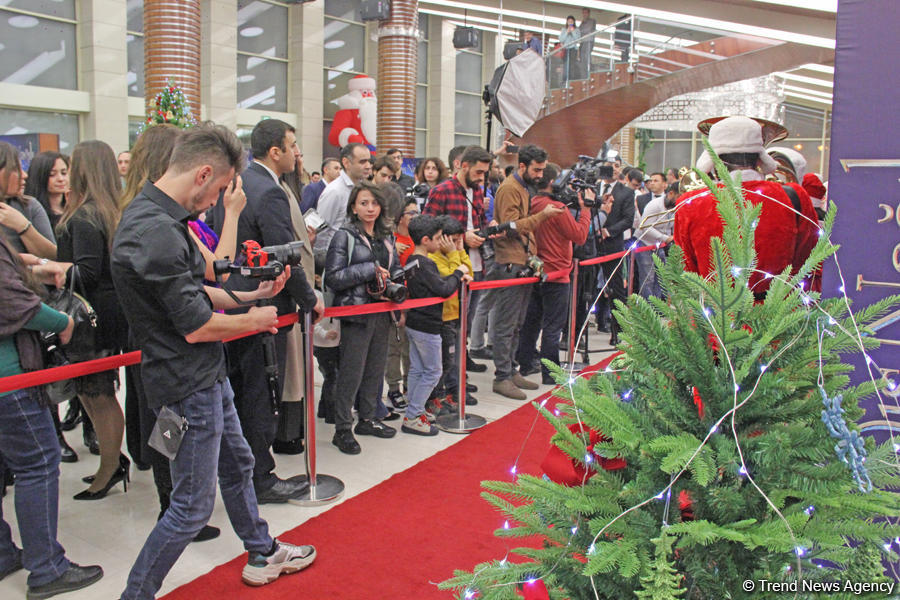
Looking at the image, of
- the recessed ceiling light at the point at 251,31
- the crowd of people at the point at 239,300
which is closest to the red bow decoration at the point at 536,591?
the crowd of people at the point at 239,300

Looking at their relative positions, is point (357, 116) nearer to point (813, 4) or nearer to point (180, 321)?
point (813, 4)

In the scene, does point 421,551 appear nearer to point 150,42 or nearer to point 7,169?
point 7,169

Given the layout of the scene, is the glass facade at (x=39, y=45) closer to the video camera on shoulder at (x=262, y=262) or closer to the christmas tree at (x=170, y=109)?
the christmas tree at (x=170, y=109)

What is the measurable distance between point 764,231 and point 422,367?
271 centimetres

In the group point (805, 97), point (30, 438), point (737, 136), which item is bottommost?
point (30, 438)

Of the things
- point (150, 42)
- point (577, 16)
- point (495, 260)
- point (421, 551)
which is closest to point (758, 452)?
point (421, 551)

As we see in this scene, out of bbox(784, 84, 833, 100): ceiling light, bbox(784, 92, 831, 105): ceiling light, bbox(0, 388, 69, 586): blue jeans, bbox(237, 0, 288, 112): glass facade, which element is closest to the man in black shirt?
bbox(0, 388, 69, 586): blue jeans

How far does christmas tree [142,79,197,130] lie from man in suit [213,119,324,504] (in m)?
5.56

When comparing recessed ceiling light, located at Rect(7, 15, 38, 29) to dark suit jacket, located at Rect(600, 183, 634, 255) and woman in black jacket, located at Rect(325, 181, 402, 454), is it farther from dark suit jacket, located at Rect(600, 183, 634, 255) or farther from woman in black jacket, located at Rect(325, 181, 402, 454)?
woman in black jacket, located at Rect(325, 181, 402, 454)

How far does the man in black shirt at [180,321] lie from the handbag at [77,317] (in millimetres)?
1005

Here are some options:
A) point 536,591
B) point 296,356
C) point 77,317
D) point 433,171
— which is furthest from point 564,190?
point 536,591

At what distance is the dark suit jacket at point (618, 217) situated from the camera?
785 centimetres

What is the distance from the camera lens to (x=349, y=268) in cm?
433

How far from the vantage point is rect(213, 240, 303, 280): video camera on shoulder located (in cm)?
270
